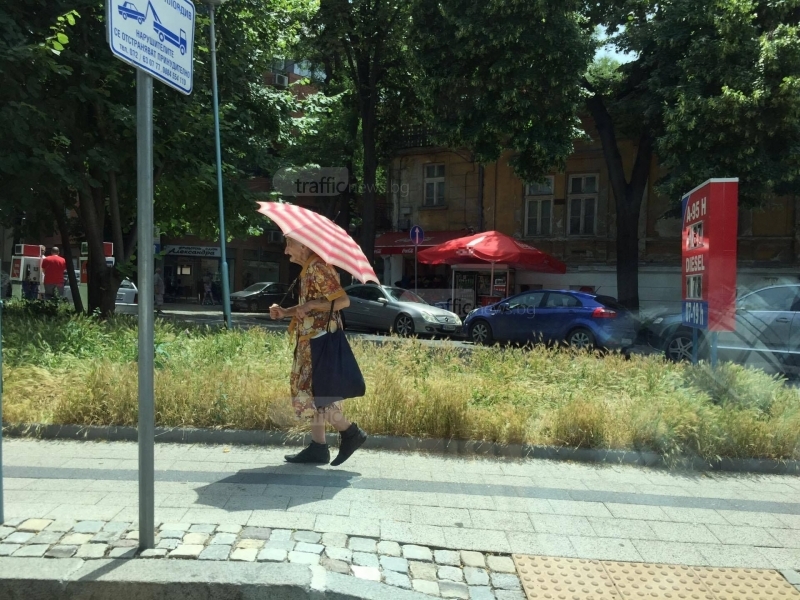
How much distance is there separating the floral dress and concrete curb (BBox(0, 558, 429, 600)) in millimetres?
1843

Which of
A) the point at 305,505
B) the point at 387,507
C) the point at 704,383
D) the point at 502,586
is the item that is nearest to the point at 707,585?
the point at 502,586

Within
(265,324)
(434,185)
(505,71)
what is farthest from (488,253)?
(434,185)

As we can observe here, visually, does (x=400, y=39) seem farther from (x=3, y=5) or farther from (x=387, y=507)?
(x=387, y=507)

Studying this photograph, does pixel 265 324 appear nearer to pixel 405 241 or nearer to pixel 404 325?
pixel 404 325

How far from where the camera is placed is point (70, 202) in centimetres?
1263

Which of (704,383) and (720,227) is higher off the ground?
→ (720,227)

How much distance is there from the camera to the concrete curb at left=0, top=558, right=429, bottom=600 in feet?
10.5

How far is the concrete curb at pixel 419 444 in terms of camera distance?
554 cm

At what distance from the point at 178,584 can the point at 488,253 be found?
1620 centimetres

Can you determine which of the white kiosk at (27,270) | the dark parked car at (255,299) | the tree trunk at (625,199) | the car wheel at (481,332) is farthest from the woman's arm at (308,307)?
the dark parked car at (255,299)

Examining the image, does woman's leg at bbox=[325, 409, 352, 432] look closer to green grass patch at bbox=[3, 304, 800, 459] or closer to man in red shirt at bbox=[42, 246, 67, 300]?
green grass patch at bbox=[3, 304, 800, 459]

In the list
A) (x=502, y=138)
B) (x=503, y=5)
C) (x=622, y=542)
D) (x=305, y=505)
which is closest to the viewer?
(x=622, y=542)

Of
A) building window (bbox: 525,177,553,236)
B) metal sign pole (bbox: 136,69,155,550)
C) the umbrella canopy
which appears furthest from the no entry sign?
building window (bbox: 525,177,553,236)

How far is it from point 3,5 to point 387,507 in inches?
372
